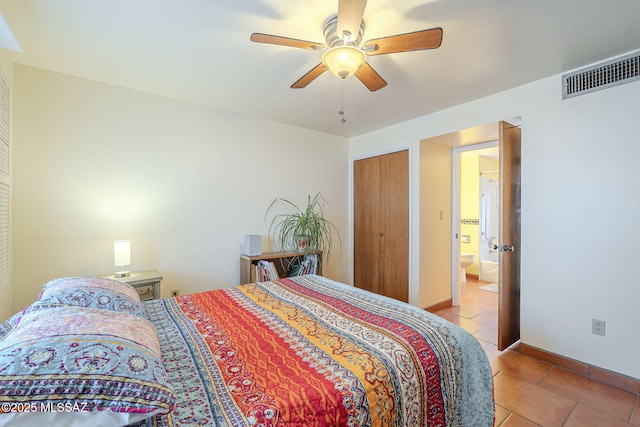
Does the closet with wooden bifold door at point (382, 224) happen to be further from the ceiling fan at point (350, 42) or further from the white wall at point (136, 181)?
the ceiling fan at point (350, 42)

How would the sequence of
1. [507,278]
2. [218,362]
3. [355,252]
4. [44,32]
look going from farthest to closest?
1. [355,252]
2. [507,278]
3. [44,32]
4. [218,362]

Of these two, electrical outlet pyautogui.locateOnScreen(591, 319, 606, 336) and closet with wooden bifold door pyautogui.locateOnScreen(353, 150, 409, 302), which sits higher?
closet with wooden bifold door pyautogui.locateOnScreen(353, 150, 409, 302)

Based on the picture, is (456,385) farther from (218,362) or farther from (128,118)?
(128,118)

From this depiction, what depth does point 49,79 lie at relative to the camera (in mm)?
2307

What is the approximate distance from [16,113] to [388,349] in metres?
3.20

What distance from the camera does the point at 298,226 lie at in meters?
3.54

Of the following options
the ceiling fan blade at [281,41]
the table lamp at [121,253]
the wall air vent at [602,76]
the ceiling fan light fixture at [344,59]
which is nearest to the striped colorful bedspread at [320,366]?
the table lamp at [121,253]

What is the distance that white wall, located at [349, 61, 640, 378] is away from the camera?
6.53ft

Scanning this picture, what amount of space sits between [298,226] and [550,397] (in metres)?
2.71

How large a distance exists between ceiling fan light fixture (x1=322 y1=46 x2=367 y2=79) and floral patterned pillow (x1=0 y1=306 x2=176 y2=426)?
5.23 feet

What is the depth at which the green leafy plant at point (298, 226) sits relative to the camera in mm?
3496

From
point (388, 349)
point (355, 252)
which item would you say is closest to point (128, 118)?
point (388, 349)

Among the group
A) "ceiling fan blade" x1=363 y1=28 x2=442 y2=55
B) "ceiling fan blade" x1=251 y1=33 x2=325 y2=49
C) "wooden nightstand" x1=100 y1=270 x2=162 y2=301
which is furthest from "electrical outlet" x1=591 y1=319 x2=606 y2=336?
"wooden nightstand" x1=100 y1=270 x2=162 y2=301

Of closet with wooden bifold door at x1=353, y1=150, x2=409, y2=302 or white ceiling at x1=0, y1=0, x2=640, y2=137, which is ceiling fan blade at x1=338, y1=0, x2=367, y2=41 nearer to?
white ceiling at x1=0, y1=0, x2=640, y2=137
